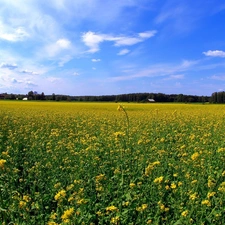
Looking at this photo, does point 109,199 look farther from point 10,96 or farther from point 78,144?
point 10,96

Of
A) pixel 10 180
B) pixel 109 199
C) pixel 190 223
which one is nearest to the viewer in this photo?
pixel 190 223

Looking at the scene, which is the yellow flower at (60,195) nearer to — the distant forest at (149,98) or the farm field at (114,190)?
the farm field at (114,190)

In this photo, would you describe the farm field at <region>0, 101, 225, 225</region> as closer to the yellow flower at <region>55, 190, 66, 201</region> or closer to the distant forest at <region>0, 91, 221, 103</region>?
the yellow flower at <region>55, 190, 66, 201</region>

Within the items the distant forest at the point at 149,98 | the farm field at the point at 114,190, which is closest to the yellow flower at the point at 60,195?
the farm field at the point at 114,190

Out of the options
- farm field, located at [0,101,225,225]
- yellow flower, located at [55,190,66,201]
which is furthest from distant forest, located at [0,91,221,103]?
yellow flower, located at [55,190,66,201]

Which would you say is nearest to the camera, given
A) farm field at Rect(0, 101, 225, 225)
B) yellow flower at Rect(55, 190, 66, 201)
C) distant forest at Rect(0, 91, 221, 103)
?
yellow flower at Rect(55, 190, 66, 201)

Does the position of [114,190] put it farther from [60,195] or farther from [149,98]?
[149,98]

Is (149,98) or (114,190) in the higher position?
(149,98)

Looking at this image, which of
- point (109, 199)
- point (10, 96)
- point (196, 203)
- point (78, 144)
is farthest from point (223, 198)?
point (10, 96)

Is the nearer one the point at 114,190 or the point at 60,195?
the point at 60,195

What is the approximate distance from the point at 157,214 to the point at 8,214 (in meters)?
2.12

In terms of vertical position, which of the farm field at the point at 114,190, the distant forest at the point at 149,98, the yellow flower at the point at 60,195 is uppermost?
the distant forest at the point at 149,98

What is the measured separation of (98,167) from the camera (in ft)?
20.5

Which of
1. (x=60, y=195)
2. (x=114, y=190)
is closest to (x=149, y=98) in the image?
(x=114, y=190)
